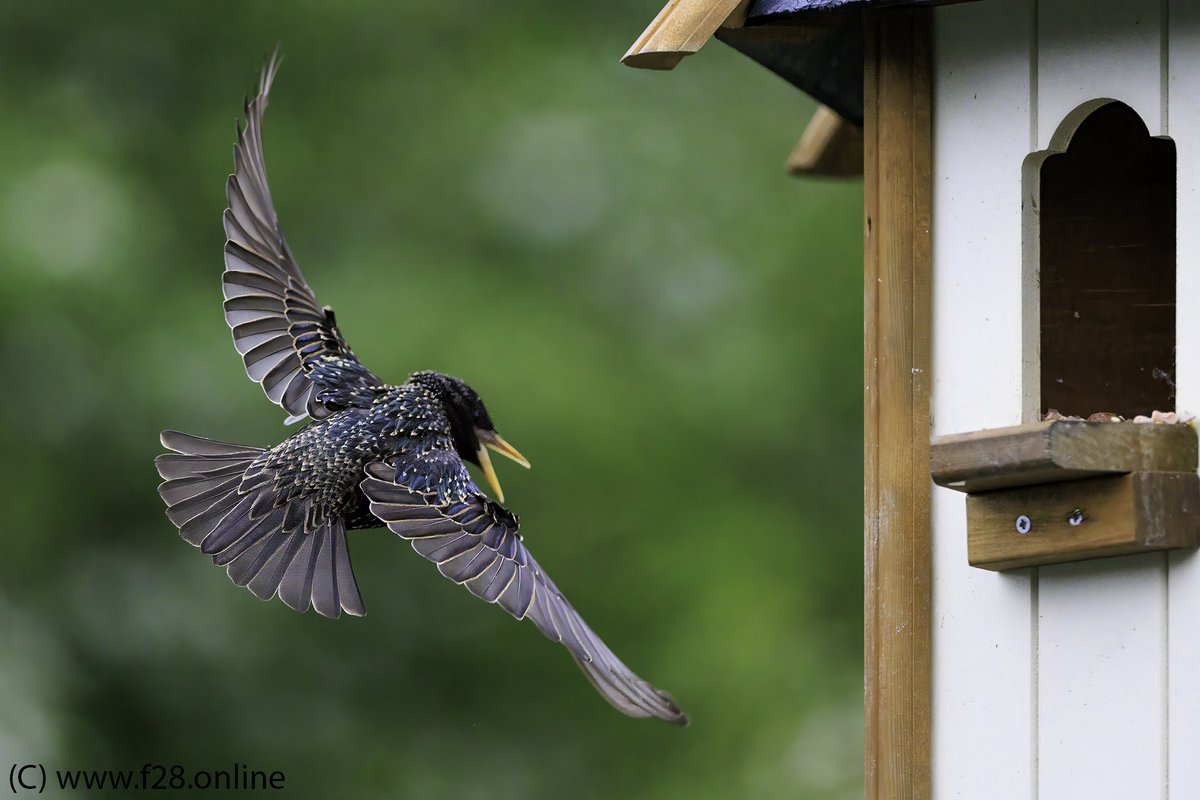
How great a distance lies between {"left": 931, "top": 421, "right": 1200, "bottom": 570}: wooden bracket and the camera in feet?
11.2

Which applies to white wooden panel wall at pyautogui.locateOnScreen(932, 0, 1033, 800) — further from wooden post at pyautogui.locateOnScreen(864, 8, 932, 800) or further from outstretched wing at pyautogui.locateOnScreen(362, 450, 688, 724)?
outstretched wing at pyautogui.locateOnScreen(362, 450, 688, 724)

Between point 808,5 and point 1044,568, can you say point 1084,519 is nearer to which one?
point 1044,568

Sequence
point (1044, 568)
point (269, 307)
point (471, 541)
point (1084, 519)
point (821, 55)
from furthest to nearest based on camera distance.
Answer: point (269, 307)
point (471, 541)
point (821, 55)
point (1044, 568)
point (1084, 519)

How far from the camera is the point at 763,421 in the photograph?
10.2m

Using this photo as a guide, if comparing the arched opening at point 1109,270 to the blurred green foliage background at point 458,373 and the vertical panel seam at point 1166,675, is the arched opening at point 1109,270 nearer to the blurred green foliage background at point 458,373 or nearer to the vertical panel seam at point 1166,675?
the vertical panel seam at point 1166,675

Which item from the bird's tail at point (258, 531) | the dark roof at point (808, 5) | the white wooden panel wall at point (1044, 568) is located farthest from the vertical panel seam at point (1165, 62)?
the bird's tail at point (258, 531)

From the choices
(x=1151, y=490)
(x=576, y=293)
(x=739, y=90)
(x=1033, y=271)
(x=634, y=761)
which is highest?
(x=739, y=90)

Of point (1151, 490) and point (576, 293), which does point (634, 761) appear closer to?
point (576, 293)

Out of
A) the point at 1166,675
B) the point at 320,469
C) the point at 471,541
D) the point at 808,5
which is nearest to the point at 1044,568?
the point at 1166,675

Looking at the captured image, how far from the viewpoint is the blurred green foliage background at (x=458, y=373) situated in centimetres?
905

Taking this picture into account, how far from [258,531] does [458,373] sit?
13.1 ft

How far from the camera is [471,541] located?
4.55 m

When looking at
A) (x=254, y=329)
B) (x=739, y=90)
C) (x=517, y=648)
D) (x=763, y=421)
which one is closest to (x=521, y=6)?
(x=739, y=90)

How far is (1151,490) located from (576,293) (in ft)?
22.0
